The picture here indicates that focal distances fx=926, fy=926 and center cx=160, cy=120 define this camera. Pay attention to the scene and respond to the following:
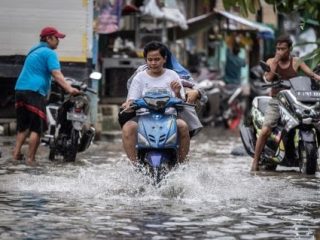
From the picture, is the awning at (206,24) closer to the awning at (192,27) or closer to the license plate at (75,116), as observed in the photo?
the awning at (192,27)

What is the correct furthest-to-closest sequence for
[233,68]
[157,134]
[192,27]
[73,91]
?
[233,68] < [192,27] < [73,91] < [157,134]

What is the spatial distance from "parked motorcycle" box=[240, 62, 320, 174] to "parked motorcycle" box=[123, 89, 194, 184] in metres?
2.47

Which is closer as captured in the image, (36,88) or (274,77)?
(274,77)

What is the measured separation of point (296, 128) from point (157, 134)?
3.03m

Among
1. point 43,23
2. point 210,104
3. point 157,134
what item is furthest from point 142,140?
point 210,104

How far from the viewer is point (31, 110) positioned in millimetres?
12164

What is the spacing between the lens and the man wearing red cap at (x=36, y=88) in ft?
39.6

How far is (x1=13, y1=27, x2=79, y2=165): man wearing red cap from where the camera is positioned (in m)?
12.1

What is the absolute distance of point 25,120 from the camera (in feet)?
40.5

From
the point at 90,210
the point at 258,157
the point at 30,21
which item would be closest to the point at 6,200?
the point at 90,210

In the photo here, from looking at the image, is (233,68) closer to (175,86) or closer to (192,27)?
(192,27)

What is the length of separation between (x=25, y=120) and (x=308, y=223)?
19.4 feet

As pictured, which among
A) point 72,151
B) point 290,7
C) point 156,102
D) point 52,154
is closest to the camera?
point 290,7

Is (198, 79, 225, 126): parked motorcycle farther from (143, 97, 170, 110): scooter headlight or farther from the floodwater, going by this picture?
(143, 97, 170, 110): scooter headlight
